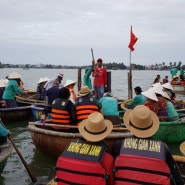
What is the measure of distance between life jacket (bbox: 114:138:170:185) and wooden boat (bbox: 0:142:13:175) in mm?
3047

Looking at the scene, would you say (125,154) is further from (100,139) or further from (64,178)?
(64,178)

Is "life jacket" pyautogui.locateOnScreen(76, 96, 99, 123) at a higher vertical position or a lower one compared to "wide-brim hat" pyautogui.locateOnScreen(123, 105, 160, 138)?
lower

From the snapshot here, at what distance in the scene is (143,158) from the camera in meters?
3.25

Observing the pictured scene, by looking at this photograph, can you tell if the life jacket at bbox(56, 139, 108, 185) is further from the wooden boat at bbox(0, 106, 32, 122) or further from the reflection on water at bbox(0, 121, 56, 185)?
the wooden boat at bbox(0, 106, 32, 122)

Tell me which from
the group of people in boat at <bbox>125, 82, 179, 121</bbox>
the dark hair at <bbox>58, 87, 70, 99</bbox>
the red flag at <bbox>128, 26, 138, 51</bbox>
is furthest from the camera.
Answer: the red flag at <bbox>128, 26, 138, 51</bbox>

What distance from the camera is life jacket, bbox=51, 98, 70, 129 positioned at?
23.1 feet

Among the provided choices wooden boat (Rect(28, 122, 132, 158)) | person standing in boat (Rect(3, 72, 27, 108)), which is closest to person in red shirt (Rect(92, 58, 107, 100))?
person standing in boat (Rect(3, 72, 27, 108))

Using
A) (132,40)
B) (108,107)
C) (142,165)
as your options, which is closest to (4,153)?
(108,107)

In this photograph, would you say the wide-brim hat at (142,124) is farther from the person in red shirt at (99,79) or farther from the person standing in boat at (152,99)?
the person in red shirt at (99,79)

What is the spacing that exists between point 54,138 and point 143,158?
13.6 feet

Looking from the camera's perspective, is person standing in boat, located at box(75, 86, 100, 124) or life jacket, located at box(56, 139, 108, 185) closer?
life jacket, located at box(56, 139, 108, 185)

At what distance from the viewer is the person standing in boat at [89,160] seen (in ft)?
11.0

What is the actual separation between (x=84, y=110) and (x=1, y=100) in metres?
6.55

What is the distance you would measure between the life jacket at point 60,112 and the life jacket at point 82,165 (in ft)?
11.4
